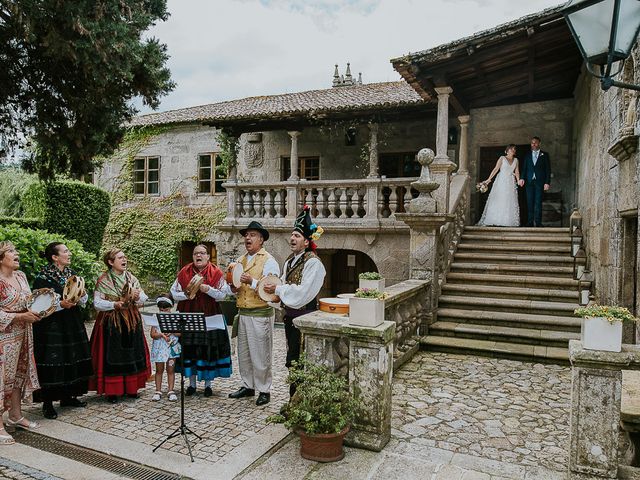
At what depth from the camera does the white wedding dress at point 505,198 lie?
11.4 m

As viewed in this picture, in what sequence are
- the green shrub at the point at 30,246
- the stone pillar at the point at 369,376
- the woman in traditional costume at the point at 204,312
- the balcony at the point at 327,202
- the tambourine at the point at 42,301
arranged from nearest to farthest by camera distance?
the stone pillar at the point at 369,376, the tambourine at the point at 42,301, the woman in traditional costume at the point at 204,312, the green shrub at the point at 30,246, the balcony at the point at 327,202

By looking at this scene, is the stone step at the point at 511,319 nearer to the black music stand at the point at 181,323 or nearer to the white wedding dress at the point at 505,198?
the white wedding dress at the point at 505,198

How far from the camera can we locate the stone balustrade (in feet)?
37.4

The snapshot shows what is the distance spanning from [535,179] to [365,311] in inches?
329

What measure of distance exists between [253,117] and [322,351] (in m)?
10.2

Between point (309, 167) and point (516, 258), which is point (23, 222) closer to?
point (309, 167)

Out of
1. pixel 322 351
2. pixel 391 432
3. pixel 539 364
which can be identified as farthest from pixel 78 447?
pixel 539 364

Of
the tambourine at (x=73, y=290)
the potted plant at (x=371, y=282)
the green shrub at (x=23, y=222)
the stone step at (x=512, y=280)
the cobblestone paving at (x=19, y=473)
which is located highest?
the green shrub at (x=23, y=222)

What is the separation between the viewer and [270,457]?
161 inches

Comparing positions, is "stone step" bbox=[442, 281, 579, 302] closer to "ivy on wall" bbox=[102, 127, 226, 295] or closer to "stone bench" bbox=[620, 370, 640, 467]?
"stone bench" bbox=[620, 370, 640, 467]

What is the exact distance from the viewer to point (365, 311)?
432 cm

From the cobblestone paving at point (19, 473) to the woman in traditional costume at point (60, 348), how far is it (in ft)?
3.51

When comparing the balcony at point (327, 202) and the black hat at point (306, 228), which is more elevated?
the balcony at point (327, 202)

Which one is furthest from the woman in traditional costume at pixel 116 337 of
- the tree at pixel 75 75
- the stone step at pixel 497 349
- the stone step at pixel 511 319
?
the stone step at pixel 511 319
